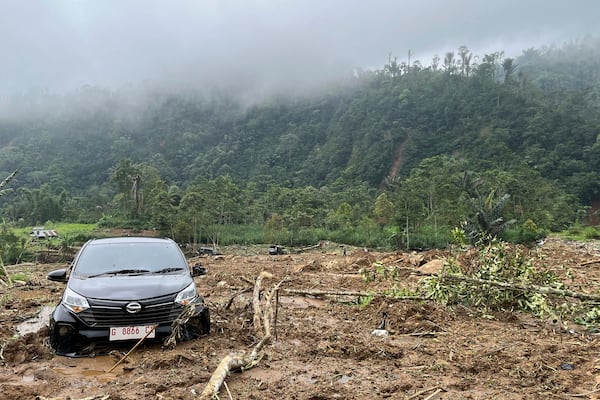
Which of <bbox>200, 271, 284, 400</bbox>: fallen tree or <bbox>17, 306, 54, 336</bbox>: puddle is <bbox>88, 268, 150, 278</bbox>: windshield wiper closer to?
<bbox>17, 306, 54, 336</bbox>: puddle

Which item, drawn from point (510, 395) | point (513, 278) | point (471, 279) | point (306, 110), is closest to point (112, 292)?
point (510, 395)

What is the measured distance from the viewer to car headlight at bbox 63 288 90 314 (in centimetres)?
498

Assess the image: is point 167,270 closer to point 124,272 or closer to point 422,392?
point 124,272

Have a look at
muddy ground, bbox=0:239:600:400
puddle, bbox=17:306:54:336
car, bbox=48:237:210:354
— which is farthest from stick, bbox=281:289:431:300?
puddle, bbox=17:306:54:336

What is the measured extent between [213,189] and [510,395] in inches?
1384

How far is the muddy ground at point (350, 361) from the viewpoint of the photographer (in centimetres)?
391

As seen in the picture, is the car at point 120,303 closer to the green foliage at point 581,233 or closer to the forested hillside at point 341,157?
the forested hillside at point 341,157

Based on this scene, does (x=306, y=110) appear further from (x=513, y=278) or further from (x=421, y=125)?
(x=513, y=278)

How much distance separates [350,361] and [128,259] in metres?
3.13

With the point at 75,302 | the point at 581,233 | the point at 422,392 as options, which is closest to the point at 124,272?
the point at 75,302

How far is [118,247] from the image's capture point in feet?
20.6

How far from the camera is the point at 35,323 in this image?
23.2 ft

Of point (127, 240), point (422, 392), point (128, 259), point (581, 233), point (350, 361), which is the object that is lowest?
point (581, 233)

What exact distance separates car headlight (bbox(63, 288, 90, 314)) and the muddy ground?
0.51 meters
